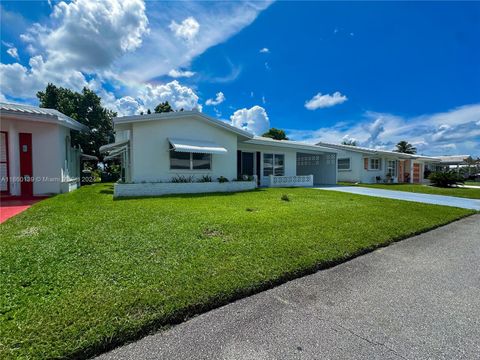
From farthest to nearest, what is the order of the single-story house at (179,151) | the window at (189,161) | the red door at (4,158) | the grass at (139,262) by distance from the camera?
the window at (189,161)
the single-story house at (179,151)
the red door at (4,158)
the grass at (139,262)

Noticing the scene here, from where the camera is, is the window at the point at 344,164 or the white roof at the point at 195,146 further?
the window at the point at 344,164

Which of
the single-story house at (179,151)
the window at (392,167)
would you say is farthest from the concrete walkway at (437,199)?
the window at (392,167)

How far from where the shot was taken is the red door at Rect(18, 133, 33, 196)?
11.8m

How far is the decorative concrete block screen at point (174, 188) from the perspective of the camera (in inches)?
473

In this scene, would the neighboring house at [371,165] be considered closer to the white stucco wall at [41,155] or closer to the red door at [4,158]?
the white stucco wall at [41,155]

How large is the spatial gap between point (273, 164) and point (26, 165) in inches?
653

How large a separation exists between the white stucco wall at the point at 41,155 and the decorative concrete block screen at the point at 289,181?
46.4ft

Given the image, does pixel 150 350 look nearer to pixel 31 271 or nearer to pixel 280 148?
pixel 31 271

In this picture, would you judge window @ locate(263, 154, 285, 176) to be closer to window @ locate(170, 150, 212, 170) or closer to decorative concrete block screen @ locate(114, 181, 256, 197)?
decorative concrete block screen @ locate(114, 181, 256, 197)

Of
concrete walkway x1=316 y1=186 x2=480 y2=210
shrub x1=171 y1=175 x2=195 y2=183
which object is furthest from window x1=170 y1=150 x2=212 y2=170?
concrete walkway x1=316 y1=186 x2=480 y2=210

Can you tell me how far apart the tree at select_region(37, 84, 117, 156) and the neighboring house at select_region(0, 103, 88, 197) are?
21567 millimetres

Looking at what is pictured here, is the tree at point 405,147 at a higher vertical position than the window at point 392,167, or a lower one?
higher

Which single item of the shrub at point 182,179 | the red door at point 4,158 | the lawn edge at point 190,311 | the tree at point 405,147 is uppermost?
the tree at point 405,147

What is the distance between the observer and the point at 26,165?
1195cm
